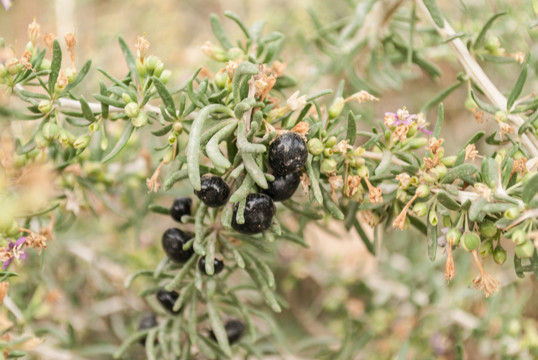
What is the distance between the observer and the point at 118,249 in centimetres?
344

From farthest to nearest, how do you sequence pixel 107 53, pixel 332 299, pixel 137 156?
pixel 107 53
pixel 332 299
pixel 137 156

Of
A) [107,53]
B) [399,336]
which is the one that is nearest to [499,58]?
[399,336]

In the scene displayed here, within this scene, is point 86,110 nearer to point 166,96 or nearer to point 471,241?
point 166,96

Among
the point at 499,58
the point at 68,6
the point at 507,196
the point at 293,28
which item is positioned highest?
the point at 68,6

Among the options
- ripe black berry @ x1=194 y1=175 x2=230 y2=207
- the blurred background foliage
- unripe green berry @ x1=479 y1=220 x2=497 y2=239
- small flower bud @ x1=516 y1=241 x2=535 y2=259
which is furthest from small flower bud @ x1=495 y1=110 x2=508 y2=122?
ripe black berry @ x1=194 y1=175 x2=230 y2=207

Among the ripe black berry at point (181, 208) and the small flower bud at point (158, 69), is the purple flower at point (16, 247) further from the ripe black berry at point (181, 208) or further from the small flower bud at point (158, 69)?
the small flower bud at point (158, 69)

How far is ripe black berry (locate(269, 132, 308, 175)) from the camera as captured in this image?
1.49 metres

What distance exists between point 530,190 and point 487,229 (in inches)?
8.6

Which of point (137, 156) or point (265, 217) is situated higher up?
point (137, 156)

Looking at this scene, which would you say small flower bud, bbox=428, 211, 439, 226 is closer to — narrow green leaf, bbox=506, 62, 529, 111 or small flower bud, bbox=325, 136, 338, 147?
small flower bud, bbox=325, 136, 338, 147

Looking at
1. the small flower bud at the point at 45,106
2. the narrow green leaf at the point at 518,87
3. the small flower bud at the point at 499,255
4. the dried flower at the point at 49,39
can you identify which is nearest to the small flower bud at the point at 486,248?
the small flower bud at the point at 499,255

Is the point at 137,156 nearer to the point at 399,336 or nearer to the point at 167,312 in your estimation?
the point at 167,312

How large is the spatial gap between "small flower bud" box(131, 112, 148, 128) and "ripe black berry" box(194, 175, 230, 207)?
30cm

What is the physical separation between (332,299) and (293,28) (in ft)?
8.10
